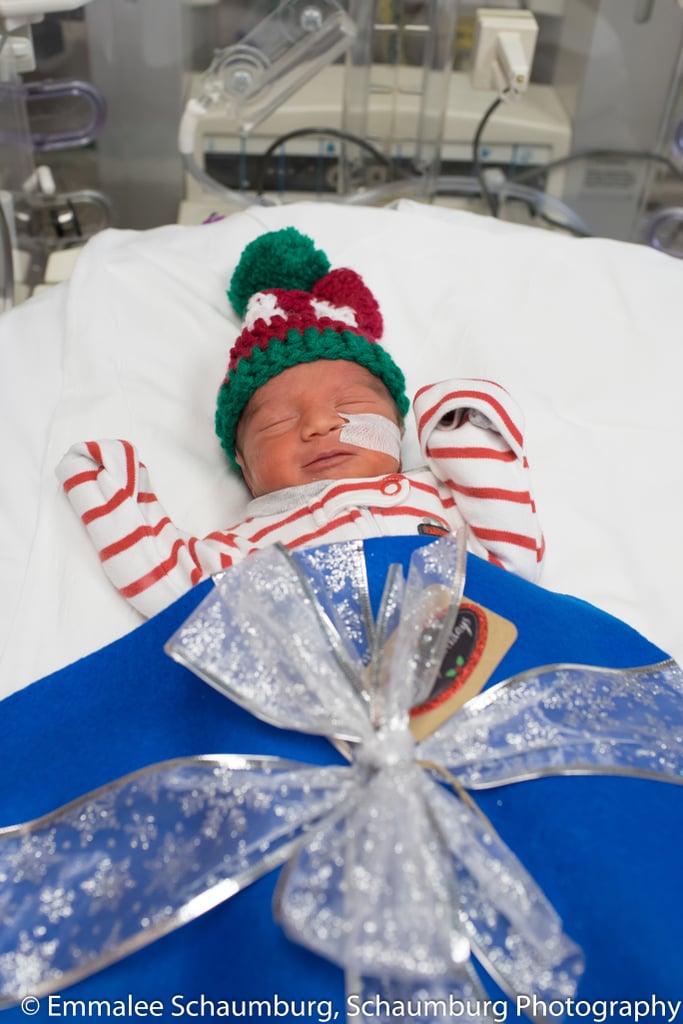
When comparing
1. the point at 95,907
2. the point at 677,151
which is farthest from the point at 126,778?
the point at 677,151

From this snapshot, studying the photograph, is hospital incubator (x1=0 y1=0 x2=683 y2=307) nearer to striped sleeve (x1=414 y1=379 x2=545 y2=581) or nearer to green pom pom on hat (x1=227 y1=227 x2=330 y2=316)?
green pom pom on hat (x1=227 y1=227 x2=330 y2=316)

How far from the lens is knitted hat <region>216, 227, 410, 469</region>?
109 centimetres

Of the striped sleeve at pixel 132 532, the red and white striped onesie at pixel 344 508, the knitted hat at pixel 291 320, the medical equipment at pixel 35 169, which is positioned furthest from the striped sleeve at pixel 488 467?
the medical equipment at pixel 35 169

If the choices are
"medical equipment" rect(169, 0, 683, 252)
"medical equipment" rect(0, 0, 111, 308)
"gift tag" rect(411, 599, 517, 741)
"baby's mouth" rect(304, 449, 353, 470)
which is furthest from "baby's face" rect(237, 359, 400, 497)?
"medical equipment" rect(169, 0, 683, 252)

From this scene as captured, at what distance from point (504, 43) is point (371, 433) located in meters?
0.82

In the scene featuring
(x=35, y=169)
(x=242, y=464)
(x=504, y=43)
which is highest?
(x=504, y=43)

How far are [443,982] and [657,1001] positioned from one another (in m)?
0.15

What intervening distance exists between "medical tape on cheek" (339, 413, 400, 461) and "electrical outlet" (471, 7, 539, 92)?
2.39 feet

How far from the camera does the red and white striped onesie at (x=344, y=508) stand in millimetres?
978

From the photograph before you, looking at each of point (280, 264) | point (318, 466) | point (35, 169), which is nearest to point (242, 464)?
point (318, 466)

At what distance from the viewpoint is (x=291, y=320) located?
1.12m

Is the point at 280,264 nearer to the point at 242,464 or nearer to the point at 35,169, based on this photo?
the point at 242,464

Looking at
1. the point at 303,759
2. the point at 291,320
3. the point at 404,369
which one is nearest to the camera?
the point at 303,759

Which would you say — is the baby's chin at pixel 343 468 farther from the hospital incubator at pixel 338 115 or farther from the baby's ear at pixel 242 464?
the hospital incubator at pixel 338 115
